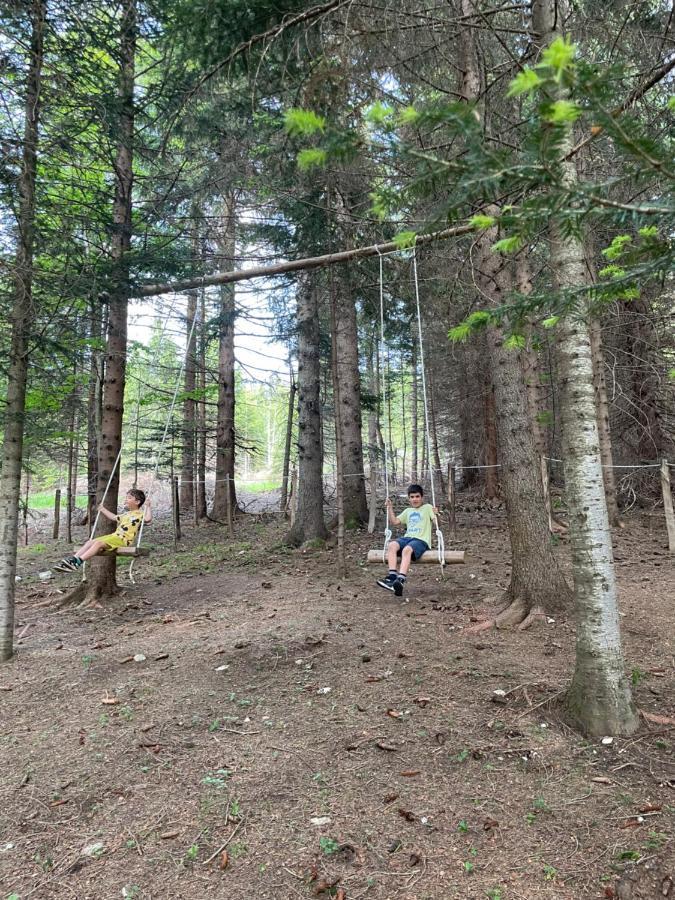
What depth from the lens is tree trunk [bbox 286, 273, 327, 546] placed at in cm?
909

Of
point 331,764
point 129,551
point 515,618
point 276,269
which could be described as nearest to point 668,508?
point 515,618

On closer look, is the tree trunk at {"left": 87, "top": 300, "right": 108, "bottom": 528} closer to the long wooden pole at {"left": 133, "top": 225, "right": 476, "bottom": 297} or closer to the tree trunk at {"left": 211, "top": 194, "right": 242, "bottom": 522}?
the long wooden pole at {"left": 133, "top": 225, "right": 476, "bottom": 297}

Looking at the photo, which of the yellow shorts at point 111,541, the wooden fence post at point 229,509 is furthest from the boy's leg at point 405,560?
the wooden fence post at point 229,509

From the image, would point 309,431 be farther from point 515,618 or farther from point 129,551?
point 515,618

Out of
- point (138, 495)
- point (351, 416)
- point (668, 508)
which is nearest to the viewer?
point (138, 495)

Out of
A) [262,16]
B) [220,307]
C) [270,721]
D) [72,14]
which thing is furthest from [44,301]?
[220,307]

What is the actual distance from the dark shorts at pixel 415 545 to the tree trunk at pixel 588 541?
105 inches

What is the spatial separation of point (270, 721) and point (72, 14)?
6.70 metres

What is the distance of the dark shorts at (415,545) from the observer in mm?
5598

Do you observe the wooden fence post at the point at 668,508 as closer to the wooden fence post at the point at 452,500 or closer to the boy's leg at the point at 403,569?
the wooden fence post at the point at 452,500

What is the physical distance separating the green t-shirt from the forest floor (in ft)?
2.52

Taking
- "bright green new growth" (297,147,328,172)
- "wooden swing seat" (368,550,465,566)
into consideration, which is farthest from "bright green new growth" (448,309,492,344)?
"wooden swing seat" (368,550,465,566)

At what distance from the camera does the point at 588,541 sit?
2.90m

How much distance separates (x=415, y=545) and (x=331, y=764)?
2.96 m
